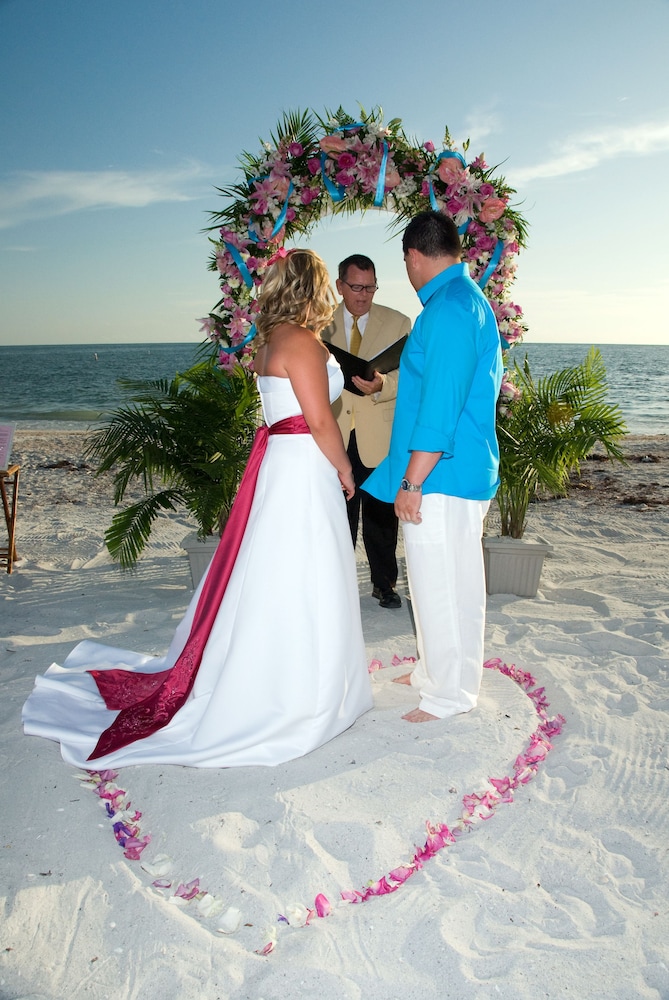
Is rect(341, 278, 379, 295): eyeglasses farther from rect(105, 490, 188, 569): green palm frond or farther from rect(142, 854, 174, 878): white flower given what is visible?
rect(142, 854, 174, 878): white flower

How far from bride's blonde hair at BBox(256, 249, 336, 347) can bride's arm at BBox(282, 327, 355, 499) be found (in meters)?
0.09

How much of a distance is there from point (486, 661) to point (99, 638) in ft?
8.48

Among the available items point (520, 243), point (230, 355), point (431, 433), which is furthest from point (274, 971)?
point (520, 243)

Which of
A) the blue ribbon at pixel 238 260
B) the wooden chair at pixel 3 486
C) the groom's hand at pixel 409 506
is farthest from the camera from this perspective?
the wooden chair at pixel 3 486

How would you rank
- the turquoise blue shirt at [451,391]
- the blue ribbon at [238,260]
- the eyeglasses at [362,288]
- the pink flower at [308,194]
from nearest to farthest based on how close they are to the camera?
1. the turquoise blue shirt at [451,391]
2. the eyeglasses at [362,288]
3. the pink flower at [308,194]
4. the blue ribbon at [238,260]

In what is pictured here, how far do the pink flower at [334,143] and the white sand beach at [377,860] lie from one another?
3.57 m

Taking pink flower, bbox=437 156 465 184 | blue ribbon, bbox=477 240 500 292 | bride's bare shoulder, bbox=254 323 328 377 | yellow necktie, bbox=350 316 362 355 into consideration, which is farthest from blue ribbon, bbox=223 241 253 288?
bride's bare shoulder, bbox=254 323 328 377

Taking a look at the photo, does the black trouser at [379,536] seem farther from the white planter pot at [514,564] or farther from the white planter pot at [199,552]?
the white planter pot at [199,552]

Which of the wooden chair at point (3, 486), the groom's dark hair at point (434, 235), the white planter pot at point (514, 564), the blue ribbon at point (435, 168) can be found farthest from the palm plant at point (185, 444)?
the groom's dark hair at point (434, 235)

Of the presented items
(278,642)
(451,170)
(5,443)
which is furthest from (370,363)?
(5,443)

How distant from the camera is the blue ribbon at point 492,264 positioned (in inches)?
209

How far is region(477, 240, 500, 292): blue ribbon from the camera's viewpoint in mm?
5320

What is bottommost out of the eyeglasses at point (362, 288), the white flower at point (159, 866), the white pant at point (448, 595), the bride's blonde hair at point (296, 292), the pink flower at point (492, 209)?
the white flower at point (159, 866)

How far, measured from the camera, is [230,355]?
5.59m
